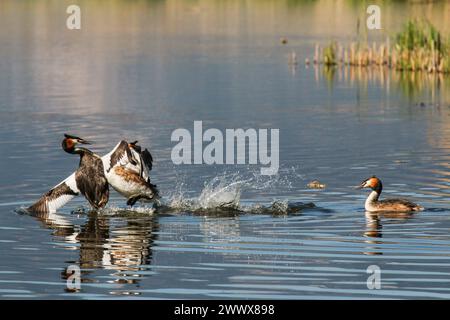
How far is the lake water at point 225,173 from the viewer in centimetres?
1558

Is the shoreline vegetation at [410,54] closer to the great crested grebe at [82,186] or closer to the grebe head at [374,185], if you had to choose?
the grebe head at [374,185]

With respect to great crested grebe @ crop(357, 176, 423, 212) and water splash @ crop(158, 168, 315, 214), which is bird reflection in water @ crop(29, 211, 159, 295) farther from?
great crested grebe @ crop(357, 176, 423, 212)

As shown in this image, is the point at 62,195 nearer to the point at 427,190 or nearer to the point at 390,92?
the point at 427,190

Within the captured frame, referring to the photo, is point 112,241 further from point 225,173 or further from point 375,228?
point 225,173

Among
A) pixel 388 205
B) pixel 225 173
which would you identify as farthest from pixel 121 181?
pixel 225 173

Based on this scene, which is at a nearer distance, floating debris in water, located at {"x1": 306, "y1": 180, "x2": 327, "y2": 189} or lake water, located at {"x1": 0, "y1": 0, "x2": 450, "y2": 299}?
lake water, located at {"x1": 0, "y1": 0, "x2": 450, "y2": 299}

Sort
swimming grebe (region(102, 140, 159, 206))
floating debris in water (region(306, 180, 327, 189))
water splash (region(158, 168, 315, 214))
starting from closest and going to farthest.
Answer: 1. swimming grebe (region(102, 140, 159, 206))
2. water splash (region(158, 168, 315, 214))
3. floating debris in water (region(306, 180, 327, 189))

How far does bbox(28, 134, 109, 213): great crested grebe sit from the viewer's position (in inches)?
800

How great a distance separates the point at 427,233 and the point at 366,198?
3695mm

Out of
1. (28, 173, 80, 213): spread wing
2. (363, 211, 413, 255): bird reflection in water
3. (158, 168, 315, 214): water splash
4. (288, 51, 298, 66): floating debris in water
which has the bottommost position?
(363, 211, 413, 255): bird reflection in water

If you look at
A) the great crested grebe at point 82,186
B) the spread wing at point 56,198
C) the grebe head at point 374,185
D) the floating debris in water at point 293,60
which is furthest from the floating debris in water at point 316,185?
the floating debris in water at point 293,60

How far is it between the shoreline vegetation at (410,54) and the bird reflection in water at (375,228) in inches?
942

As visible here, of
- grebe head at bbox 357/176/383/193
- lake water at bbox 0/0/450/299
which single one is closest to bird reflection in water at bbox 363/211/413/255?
lake water at bbox 0/0/450/299

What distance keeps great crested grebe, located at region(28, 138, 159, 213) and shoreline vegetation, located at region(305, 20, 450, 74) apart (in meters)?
24.4
